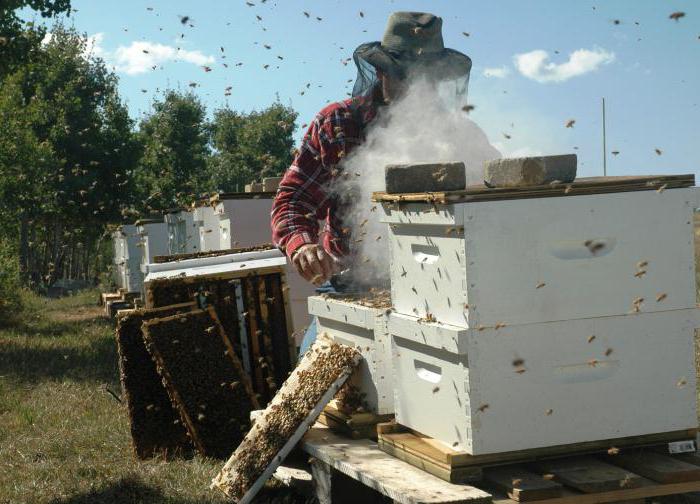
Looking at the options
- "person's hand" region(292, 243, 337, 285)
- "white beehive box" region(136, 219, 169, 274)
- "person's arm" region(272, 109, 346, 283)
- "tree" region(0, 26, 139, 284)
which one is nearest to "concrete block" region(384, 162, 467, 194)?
"person's hand" region(292, 243, 337, 285)

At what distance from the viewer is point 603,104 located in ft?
12.0

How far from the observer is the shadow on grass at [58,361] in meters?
8.39

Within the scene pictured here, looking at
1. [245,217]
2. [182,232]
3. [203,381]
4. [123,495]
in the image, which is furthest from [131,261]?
[123,495]

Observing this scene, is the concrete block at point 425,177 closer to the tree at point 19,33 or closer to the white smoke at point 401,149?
the white smoke at point 401,149

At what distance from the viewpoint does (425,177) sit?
2916mm

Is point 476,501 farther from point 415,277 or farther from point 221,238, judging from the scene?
point 221,238

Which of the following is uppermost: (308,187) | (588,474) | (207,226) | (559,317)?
(308,187)

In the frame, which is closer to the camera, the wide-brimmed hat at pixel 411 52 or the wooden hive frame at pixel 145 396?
the wide-brimmed hat at pixel 411 52

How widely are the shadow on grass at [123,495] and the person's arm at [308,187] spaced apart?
129 centimetres

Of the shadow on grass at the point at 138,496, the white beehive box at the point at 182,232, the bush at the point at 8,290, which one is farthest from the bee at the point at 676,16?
the bush at the point at 8,290

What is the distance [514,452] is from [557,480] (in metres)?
0.17

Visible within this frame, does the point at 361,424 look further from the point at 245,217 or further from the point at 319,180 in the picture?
the point at 245,217

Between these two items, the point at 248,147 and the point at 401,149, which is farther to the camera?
the point at 248,147

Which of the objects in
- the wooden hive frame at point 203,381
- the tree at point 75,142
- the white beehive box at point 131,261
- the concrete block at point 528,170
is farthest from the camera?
the tree at point 75,142
